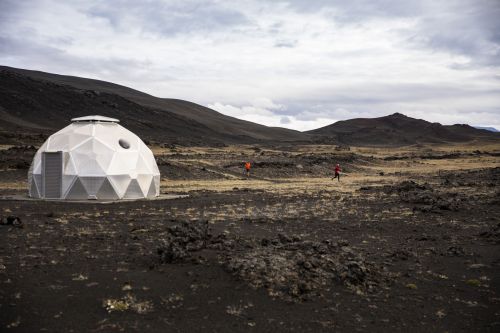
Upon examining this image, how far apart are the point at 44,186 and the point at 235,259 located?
1438cm

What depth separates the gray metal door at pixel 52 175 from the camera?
867 inches

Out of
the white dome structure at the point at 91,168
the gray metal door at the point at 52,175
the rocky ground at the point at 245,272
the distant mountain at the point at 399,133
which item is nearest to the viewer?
the rocky ground at the point at 245,272

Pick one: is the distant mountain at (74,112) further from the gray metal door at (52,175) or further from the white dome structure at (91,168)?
the gray metal door at (52,175)

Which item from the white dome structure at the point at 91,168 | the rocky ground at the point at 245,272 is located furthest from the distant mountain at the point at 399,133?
the rocky ground at the point at 245,272

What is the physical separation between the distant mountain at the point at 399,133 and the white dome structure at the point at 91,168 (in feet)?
387

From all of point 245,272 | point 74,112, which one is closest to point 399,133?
Answer: point 74,112

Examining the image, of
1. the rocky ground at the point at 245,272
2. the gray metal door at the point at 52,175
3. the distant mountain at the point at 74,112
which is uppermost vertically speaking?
the distant mountain at the point at 74,112

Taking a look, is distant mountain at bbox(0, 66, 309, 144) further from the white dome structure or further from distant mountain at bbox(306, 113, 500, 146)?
the white dome structure

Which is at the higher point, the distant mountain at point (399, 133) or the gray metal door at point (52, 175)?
the distant mountain at point (399, 133)

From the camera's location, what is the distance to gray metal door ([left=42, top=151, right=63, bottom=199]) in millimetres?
22031

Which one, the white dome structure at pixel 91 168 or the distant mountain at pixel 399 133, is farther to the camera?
the distant mountain at pixel 399 133

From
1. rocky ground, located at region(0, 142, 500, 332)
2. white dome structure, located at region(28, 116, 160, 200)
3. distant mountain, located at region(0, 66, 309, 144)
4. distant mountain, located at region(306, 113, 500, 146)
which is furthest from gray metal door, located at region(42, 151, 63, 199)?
distant mountain, located at region(306, 113, 500, 146)

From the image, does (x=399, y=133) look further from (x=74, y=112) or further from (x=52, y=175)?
(x=52, y=175)

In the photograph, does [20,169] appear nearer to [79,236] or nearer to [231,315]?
[79,236]
